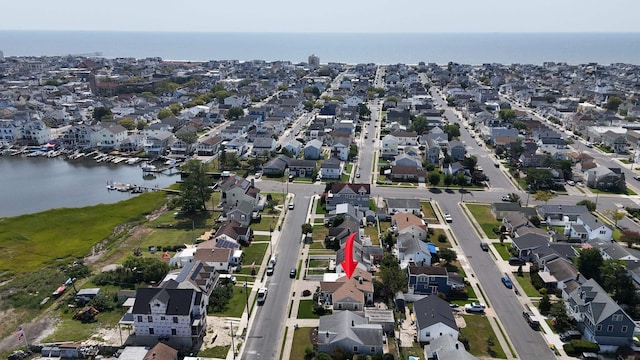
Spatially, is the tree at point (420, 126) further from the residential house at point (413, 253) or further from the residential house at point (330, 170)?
the residential house at point (413, 253)

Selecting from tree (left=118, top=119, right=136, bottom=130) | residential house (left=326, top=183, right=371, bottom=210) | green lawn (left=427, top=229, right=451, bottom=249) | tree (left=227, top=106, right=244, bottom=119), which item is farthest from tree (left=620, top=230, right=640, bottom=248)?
tree (left=118, top=119, right=136, bottom=130)

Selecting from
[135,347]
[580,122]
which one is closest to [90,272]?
[135,347]

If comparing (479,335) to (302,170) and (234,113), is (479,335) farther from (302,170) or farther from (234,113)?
(234,113)

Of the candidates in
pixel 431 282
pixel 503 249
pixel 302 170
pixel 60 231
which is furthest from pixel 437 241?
pixel 60 231

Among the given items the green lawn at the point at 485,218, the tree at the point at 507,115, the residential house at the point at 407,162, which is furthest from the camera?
the tree at the point at 507,115

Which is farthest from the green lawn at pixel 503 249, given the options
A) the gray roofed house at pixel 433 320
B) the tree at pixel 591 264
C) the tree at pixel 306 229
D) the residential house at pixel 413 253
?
the tree at pixel 306 229

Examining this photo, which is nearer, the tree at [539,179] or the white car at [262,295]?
the white car at [262,295]
